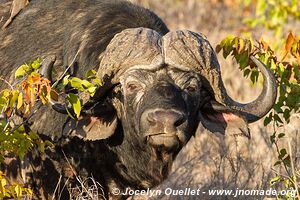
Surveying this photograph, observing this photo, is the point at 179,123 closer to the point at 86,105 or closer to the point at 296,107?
the point at 86,105

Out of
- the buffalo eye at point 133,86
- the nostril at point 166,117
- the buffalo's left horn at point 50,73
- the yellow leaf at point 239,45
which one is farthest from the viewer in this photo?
the yellow leaf at point 239,45

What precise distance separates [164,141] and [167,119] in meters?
0.18

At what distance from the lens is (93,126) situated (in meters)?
5.59

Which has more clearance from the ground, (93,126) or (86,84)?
(86,84)

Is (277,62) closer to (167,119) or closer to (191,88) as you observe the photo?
(191,88)

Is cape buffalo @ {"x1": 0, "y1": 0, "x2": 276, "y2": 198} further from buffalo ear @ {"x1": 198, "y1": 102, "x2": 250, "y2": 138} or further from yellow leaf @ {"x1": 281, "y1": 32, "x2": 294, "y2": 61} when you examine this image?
yellow leaf @ {"x1": 281, "y1": 32, "x2": 294, "y2": 61}

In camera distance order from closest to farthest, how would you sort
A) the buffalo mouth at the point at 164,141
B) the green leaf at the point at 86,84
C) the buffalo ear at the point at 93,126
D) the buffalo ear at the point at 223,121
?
the green leaf at the point at 86,84
the buffalo mouth at the point at 164,141
the buffalo ear at the point at 93,126
the buffalo ear at the point at 223,121

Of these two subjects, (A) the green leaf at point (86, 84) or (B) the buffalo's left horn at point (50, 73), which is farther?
(B) the buffalo's left horn at point (50, 73)

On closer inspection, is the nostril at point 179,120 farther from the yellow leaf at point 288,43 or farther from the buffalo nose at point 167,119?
the yellow leaf at point 288,43

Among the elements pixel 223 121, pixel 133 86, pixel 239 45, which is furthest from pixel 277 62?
pixel 133 86

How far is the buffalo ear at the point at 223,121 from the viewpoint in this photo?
18.5 feet

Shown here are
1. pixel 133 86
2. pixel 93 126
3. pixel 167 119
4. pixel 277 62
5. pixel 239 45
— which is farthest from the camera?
pixel 277 62

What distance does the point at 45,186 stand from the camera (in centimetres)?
594

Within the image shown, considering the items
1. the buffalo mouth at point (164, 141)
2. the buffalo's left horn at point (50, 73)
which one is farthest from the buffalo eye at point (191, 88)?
the buffalo's left horn at point (50, 73)
